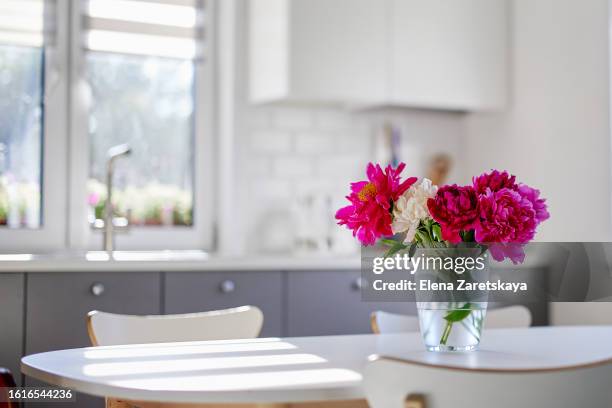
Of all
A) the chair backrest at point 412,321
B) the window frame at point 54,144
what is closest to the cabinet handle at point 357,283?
the chair backrest at point 412,321

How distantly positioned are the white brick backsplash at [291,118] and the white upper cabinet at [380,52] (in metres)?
0.12

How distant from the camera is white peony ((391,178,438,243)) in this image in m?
1.64

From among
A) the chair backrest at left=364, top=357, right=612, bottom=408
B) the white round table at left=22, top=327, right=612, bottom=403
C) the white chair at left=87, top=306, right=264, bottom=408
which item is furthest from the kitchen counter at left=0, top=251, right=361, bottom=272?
the chair backrest at left=364, top=357, right=612, bottom=408

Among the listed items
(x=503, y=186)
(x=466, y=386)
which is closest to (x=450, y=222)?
(x=503, y=186)

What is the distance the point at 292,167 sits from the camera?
378 cm

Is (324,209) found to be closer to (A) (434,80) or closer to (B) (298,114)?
(B) (298,114)

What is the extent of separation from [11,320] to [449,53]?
2.16 m

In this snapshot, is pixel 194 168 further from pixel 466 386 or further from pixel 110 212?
pixel 466 386

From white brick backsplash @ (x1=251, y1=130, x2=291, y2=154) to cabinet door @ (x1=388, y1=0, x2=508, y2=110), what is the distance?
1.70 ft

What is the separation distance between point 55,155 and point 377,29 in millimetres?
1460

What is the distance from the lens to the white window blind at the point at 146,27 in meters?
3.54

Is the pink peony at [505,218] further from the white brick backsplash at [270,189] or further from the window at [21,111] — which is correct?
the window at [21,111]

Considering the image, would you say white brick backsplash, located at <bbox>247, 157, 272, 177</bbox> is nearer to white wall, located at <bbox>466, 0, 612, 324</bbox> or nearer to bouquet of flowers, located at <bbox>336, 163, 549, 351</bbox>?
white wall, located at <bbox>466, 0, 612, 324</bbox>

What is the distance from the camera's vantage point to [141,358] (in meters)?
1.66
